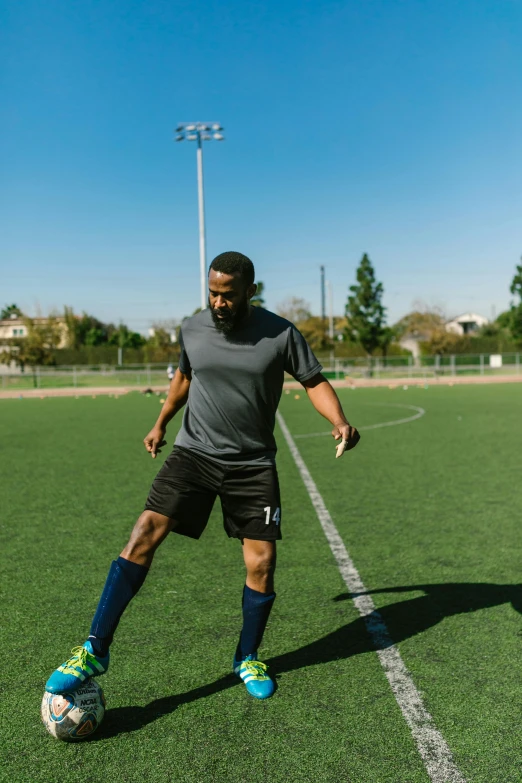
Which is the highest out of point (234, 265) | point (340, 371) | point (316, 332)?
point (316, 332)

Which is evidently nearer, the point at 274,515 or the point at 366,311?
the point at 274,515

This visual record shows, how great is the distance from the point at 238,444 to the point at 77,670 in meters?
1.30

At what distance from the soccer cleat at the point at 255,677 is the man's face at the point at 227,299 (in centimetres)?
170

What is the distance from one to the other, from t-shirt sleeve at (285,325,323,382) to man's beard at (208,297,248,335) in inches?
10.3

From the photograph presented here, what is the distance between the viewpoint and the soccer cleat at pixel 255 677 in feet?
11.4

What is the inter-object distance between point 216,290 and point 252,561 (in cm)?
139

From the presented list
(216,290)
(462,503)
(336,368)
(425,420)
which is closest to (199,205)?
(336,368)

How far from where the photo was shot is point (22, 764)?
291 cm

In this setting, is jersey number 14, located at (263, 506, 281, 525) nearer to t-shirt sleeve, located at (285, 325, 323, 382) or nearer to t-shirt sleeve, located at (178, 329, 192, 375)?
t-shirt sleeve, located at (285, 325, 323, 382)

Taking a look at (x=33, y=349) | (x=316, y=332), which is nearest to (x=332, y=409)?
(x=33, y=349)

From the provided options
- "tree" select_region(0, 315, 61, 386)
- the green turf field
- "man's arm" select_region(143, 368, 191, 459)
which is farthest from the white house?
"man's arm" select_region(143, 368, 191, 459)

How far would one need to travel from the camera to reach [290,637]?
13.9 feet

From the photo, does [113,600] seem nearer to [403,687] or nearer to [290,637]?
[290,637]

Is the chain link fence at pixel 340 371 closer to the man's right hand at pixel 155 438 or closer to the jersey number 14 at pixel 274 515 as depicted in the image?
the man's right hand at pixel 155 438
